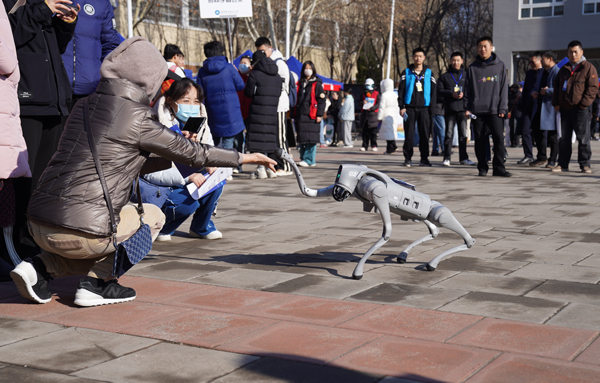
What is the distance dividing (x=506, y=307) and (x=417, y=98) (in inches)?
388

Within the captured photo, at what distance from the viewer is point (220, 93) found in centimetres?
1070

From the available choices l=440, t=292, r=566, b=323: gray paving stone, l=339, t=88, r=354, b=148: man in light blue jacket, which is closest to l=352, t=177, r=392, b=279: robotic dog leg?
l=440, t=292, r=566, b=323: gray paving stone

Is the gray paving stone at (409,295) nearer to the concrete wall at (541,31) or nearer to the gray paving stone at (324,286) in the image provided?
the gray paving stone at (324,286)

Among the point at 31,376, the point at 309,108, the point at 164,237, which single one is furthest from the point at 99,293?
the point at 309,108

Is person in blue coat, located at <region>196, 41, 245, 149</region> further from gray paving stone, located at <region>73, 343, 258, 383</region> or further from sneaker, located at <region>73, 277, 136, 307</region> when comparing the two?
gray paving stone, located at <region>73, 343, 258, 383</region>

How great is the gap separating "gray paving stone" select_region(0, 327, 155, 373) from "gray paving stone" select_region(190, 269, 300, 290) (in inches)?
46.7

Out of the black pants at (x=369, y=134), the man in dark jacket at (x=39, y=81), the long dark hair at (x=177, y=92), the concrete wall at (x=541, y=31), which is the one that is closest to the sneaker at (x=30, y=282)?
the man in dark jacket at (x=39, y=81)

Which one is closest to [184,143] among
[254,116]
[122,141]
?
[122,141]

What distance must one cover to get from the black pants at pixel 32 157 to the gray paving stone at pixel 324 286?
70.3 inches

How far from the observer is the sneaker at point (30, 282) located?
4.09 m

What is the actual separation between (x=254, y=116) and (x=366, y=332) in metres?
8.02

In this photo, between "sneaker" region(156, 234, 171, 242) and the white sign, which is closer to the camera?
"sneaker" region(156, 234, 171, 242)

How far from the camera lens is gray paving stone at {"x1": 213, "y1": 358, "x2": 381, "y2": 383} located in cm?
296

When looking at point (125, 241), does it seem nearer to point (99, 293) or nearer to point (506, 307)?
point (99, 293)
